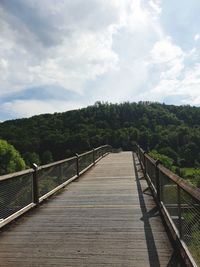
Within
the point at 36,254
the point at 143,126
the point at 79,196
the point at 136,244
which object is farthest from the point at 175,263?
the point at 143,126

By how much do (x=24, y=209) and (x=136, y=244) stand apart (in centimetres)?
354

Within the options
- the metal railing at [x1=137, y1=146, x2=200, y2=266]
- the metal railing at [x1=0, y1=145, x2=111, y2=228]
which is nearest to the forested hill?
the metal railing at [x1=0, y1=145, x2=111, y2=228]

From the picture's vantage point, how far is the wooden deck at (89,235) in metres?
5.30

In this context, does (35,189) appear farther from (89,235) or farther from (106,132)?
(106,132)

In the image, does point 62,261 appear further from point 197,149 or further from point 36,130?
point 197,149

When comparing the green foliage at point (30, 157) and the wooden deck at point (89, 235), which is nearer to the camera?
the wooden deck at point (89, 235)

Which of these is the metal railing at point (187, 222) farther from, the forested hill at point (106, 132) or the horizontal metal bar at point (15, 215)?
the forested hill at point (106, 132)

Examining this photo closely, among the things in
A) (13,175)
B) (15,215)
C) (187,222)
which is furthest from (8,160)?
(187,222)

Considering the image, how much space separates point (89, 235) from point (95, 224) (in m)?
0.81

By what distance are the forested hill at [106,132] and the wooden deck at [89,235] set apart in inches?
Result: 2331

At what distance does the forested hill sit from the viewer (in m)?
77.2

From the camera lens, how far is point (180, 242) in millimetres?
5523

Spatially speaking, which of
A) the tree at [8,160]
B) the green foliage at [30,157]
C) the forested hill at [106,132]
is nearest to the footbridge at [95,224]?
the tree at [8,160]

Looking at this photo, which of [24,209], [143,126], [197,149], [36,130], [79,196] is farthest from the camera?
[143,126]
